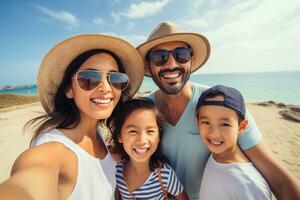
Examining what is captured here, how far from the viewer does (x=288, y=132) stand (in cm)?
974

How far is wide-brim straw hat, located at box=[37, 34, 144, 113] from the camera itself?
7.14 feet

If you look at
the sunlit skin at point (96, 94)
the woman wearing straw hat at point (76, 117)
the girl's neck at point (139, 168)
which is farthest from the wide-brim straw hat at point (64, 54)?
the girl's neck at point (139, 168)

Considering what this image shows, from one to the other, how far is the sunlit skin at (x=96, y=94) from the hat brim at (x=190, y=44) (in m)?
0.75

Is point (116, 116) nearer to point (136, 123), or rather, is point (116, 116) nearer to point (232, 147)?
point (136, 123)

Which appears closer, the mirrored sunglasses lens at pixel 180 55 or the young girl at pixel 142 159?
the young girl at pixel 142 159

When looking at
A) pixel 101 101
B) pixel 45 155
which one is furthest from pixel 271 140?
pixel 45 155

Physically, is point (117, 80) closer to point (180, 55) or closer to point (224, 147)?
point (180, 55)

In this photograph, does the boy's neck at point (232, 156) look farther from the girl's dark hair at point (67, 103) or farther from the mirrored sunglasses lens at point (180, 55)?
the girl's dark hair at point (67, 103)

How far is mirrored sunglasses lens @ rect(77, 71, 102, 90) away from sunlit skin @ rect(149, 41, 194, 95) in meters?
0.96

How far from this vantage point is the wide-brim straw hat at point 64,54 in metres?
2.18

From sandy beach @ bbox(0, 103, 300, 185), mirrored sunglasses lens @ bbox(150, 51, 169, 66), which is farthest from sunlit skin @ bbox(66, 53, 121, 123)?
sandy beach @ bbox(0, 103, 300, 185)

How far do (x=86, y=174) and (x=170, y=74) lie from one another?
1607mm

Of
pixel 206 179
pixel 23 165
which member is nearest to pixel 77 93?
pixel 23 165

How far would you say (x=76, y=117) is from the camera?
Result: 2225 millimetres
